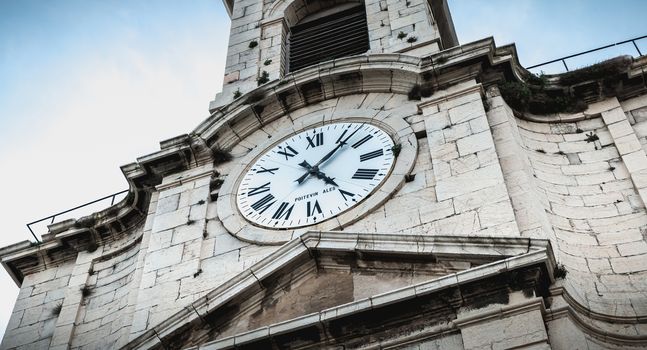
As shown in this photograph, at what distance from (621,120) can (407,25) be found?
171 inches

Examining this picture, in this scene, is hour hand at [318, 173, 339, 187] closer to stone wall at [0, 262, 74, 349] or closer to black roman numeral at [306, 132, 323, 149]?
black roman numeral at [306, 132, 323, 149]

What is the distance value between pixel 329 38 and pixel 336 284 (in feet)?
24.6

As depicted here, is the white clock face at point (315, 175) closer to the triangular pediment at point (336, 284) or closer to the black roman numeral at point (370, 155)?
the black roman numeral at point (370, 155)

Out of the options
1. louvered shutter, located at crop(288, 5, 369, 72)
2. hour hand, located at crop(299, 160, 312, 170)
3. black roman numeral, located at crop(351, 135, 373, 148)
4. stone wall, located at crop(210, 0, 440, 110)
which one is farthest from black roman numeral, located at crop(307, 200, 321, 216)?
louvered shutter, located at crop(288, 5, 369, 72)

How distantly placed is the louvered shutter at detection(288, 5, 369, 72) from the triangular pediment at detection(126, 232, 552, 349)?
6.25 metres

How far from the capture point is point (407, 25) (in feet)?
46.3

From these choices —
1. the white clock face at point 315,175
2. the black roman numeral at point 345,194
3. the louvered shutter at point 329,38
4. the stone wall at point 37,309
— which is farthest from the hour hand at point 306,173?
the stone wall at point 37,309

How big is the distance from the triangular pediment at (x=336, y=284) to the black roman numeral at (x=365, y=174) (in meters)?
1.71

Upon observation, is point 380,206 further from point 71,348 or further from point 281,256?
point 71,348

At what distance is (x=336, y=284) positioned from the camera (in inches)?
352

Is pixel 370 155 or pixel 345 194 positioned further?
pixel 370 155

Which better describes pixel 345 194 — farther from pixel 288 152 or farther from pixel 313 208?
pixel 288 152

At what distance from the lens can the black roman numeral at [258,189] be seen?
36.9 ft

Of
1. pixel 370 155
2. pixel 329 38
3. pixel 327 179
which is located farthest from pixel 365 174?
pixel 329 38
